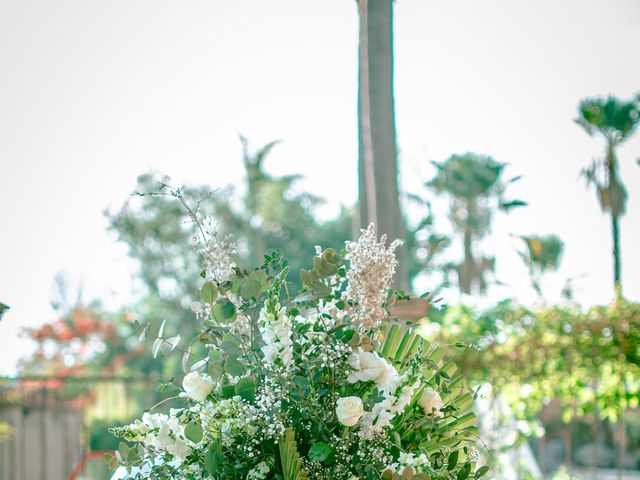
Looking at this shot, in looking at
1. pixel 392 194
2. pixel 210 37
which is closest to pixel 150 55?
pixel 210 37

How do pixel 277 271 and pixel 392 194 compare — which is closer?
pixel 277 271

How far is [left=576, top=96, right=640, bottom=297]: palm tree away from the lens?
15336 mm

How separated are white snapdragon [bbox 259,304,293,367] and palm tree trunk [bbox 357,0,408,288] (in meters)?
2.06

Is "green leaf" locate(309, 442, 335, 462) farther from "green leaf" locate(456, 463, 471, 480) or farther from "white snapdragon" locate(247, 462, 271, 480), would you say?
"green leaf" locate(456, 463, 471, 480)

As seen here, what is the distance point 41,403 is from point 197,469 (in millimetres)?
5611

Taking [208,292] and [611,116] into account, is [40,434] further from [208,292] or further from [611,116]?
[611,116]

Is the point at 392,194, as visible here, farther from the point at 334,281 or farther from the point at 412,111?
the point at 412,111

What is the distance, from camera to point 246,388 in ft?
3.62

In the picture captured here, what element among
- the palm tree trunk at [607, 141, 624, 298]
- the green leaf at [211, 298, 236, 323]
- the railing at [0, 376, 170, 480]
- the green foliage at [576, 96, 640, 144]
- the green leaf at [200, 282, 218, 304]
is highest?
the green foliage at [576, 96, 640, 144]

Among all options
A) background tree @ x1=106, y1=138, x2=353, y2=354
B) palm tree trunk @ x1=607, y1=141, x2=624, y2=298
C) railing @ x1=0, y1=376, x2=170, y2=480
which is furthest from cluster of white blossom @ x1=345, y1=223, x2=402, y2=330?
background tree @ x1=106, y1=138, x2=353, y2=354

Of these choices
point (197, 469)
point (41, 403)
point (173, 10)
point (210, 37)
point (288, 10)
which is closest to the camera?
point (197, 469)

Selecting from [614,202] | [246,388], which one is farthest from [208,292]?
[614,202]

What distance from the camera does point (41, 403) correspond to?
20.7 ft

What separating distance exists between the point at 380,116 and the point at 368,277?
84.0 inches
